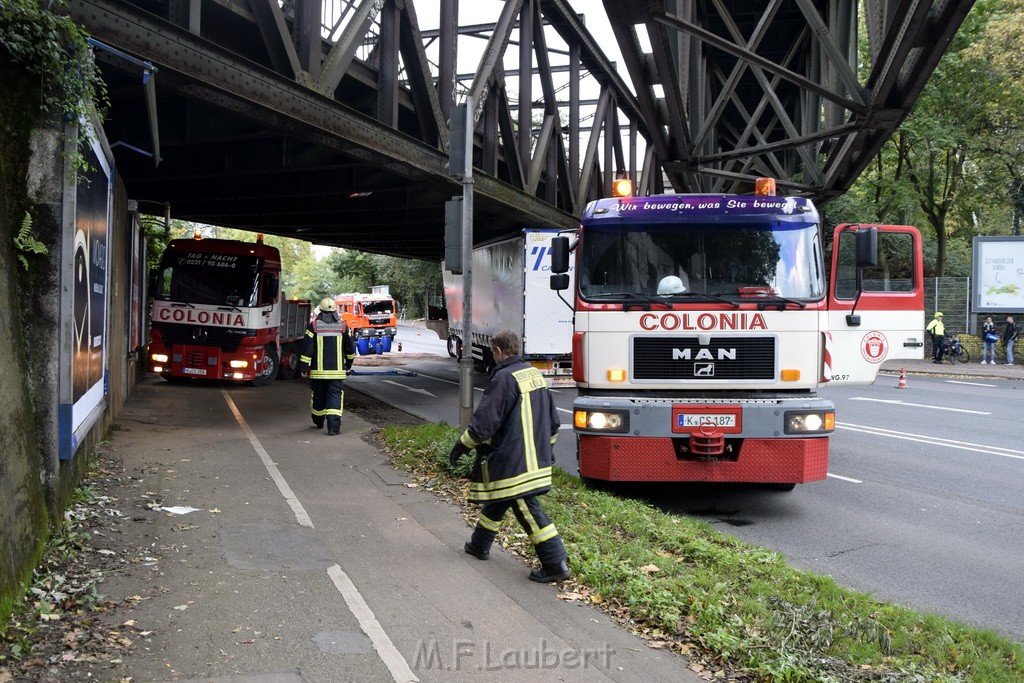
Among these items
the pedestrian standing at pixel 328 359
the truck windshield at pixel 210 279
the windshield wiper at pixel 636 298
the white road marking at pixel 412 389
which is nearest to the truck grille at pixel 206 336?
the truck windshield at pixel 210 279

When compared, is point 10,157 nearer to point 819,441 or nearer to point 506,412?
point 506,412

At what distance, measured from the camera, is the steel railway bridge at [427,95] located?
29.6 feet

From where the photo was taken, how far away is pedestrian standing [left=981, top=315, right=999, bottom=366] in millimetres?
28980

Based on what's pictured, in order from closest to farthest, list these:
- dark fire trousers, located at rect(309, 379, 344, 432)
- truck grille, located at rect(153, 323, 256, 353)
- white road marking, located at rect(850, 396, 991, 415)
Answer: dark fire trousers, located at rect(309, 379, 344, 432), white road marking, located at rect(850, 396, 991, 415), truck grille, located at rect(153, 323, 256, 353)

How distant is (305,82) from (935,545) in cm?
772

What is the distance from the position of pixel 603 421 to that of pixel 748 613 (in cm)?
300

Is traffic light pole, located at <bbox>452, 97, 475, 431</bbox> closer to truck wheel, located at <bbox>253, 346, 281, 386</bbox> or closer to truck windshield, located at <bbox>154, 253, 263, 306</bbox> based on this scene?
truck windshield, located at <bbox>154, 253, 263, 306</bbox>

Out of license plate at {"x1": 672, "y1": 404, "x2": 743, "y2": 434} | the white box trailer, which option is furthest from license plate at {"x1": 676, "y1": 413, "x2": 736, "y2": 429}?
the white box trailer

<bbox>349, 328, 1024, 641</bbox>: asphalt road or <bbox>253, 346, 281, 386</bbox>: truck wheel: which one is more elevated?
<bbox>253, 346, 281, 386</bbox>: truck wheel

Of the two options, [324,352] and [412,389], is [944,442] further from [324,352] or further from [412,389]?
[412,389]

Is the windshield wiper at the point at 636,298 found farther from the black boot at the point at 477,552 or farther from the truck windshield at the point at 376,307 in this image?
the truck windshield at the point at 376,307

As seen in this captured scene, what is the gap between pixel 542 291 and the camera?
56.4 feet

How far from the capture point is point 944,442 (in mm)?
12078

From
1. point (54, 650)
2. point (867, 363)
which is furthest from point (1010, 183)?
point (54, 650)
